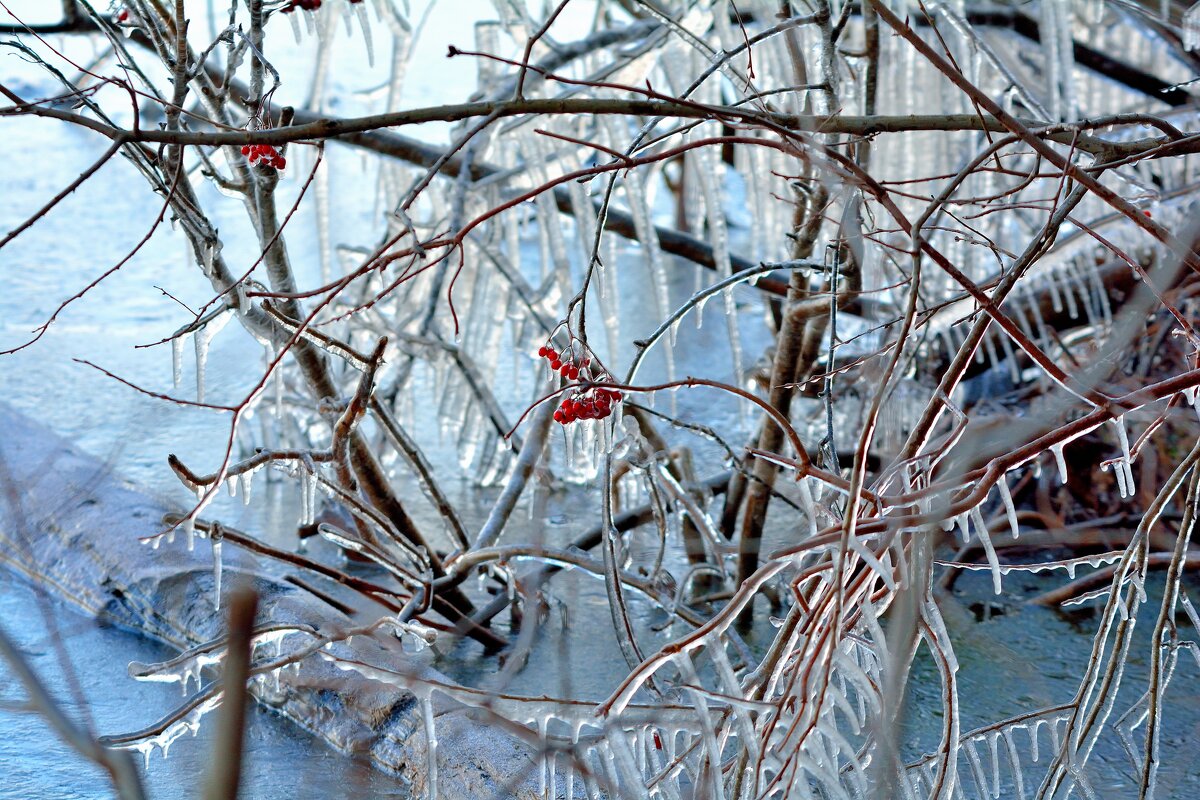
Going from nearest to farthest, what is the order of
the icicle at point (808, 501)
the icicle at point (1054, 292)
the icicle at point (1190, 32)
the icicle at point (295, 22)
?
the icicle at point (808, 501) < the icicle at point (1190, 32) < the icicle at point (295, 22) < the icicle at point (1054, 292)

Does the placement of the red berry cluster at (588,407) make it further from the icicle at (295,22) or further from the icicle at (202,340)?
the icicle at (295,22)

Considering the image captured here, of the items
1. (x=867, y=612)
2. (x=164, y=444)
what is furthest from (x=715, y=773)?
(x=164, y=444)

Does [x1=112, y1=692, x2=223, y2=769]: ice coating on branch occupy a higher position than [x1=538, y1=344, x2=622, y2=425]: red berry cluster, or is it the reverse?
[x1=538, y1=344, x2=622, y2=425]: red berry cluster

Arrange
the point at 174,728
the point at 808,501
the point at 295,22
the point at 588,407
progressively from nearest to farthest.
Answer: the point at 808,501 → the point at 588,407 → the point at 174,728 → the point at 295,22

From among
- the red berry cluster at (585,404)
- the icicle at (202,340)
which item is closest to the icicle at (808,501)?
the red berry cluster at (585,404)

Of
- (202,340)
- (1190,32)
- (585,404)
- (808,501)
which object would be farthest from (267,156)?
(1190,32)

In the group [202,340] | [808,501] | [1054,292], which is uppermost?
[1054,292]

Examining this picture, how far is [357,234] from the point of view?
19.2 feet

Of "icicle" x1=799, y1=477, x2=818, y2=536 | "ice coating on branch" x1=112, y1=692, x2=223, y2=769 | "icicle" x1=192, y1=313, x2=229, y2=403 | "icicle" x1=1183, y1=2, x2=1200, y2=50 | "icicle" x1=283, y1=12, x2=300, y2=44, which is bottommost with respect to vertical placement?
"ice coating on branch" x1=112, y1=692, x2=223, y2=769

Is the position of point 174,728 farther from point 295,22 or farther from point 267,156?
point 295,22

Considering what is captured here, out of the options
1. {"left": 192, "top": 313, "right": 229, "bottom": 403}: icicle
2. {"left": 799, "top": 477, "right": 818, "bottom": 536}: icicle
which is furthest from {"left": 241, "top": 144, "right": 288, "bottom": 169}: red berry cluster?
{"left": 799, "top": 477, "right": 818, "bottom": 536}: icicle

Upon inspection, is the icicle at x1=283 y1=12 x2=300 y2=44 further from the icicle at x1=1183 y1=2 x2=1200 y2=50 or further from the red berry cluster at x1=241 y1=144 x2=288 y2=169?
the icicle at x1=1183 y1=2 x2=1200 y2=50

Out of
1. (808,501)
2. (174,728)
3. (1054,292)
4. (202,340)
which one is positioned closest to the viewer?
(808,501)

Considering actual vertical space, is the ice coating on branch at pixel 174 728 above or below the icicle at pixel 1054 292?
below
